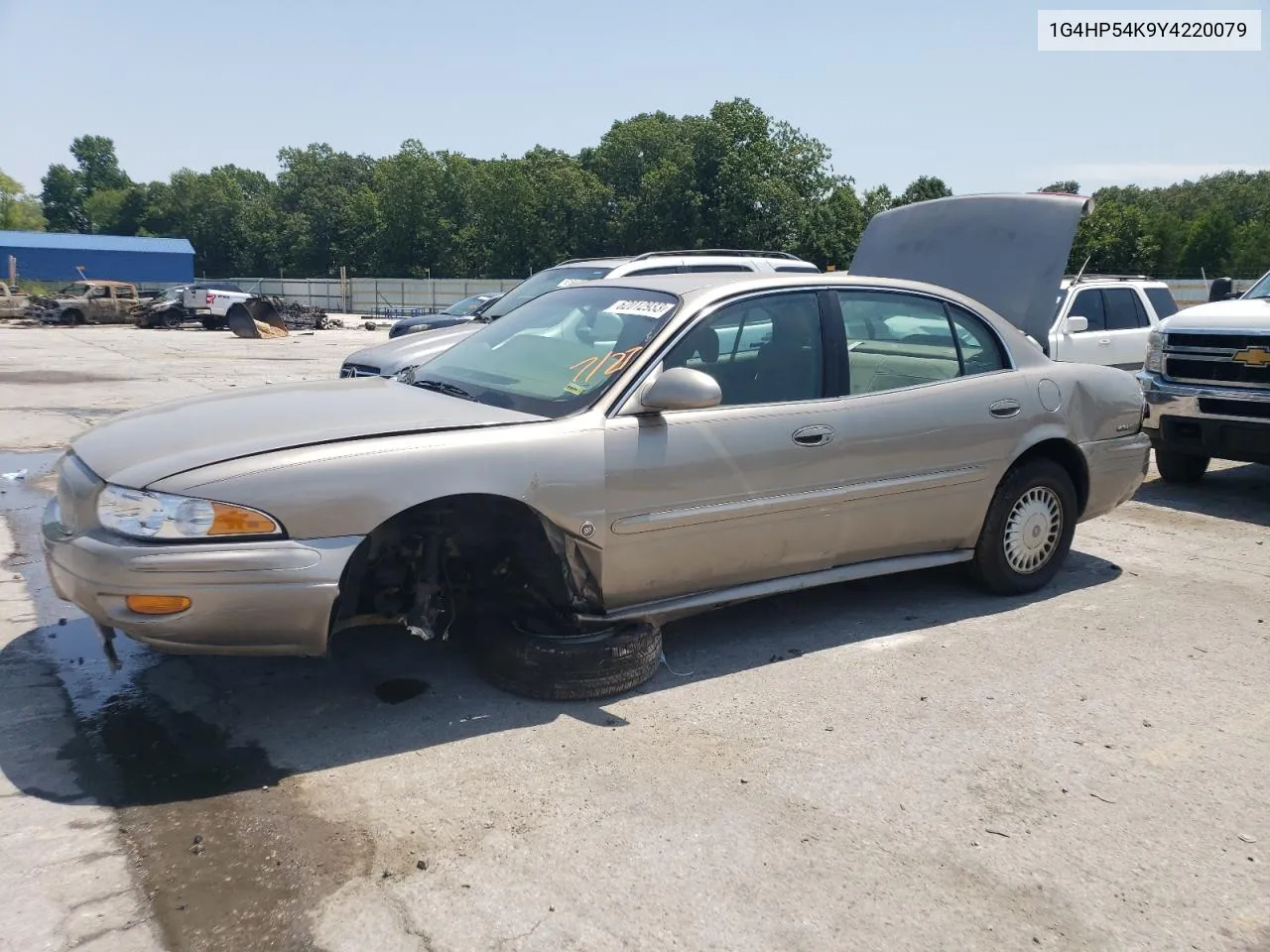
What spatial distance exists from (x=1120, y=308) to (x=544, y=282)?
6.65 meters

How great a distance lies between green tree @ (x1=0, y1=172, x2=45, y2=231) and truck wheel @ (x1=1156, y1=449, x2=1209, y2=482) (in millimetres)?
117644

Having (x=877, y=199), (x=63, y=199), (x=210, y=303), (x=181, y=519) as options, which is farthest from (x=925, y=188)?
(x=63, y=199)

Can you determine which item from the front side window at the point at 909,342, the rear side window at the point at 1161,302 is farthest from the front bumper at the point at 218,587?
the rear side window at the point at 1161,302

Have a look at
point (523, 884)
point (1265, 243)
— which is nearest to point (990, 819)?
point (523, 884)

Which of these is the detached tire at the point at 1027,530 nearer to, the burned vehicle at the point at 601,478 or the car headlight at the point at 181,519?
the burned vehicle at the point at 601,478

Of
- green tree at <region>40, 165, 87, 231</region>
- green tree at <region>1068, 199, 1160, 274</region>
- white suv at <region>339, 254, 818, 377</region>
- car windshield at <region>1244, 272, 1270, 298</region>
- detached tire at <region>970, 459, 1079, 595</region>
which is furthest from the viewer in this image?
green tree at <region>40, 165, 87, 231</region>

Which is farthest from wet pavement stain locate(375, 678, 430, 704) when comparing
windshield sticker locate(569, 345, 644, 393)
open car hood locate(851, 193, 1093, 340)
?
open car hood locate(851, 193, 1093, 340)

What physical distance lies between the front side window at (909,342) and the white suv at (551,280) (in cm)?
370

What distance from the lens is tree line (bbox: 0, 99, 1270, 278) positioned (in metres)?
57.0

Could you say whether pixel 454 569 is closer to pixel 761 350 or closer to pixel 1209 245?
pixel 761 350

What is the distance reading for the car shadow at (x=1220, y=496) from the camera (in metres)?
7.99

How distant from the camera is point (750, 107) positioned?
193 ft

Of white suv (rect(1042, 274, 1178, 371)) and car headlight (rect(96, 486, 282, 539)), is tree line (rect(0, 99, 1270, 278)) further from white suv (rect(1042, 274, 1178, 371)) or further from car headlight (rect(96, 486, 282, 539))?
car headlight (rect(96, 486, 282, 539))

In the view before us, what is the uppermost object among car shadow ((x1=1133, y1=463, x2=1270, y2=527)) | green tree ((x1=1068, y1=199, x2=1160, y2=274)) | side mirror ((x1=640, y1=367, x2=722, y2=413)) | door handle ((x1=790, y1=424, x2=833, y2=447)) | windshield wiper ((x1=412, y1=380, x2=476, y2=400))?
green tree ((x1=1068, y1=199, x2=1160, y2=274))
